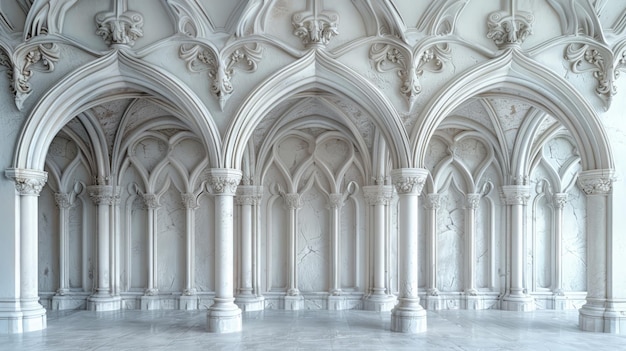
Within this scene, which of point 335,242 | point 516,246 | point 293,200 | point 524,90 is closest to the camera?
point 524,90

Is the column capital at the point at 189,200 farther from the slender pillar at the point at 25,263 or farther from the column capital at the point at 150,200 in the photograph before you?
the slender pillar at the point at 25,263

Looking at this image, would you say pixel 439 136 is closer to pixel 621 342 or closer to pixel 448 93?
pixel 448 93

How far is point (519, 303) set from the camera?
14.7m

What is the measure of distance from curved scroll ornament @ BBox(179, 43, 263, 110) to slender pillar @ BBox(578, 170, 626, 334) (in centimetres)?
673

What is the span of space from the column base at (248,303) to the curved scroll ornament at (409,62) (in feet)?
20.9

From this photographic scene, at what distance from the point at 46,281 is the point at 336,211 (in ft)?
24.9

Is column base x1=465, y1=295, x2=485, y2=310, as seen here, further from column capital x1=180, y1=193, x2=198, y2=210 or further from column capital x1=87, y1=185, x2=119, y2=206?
column capital x1=87, y1=185, x2=119, y2=206

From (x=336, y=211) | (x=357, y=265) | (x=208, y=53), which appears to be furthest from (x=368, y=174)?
(x=208, y=53)

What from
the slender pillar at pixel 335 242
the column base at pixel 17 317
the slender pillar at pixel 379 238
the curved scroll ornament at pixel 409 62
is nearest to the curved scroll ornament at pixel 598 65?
the curved scroll ornament at pixel 409 62

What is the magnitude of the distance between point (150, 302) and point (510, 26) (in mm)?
10529

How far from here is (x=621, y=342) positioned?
10039mm

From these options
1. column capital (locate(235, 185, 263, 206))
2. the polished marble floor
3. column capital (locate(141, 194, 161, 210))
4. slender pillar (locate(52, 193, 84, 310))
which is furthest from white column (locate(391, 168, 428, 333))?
slender pillar (locate(52, 193, 84, 310))

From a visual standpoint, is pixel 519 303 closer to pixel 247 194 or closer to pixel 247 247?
pixel 247 247

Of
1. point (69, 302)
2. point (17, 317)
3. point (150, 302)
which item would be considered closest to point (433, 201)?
point (150, 302)
